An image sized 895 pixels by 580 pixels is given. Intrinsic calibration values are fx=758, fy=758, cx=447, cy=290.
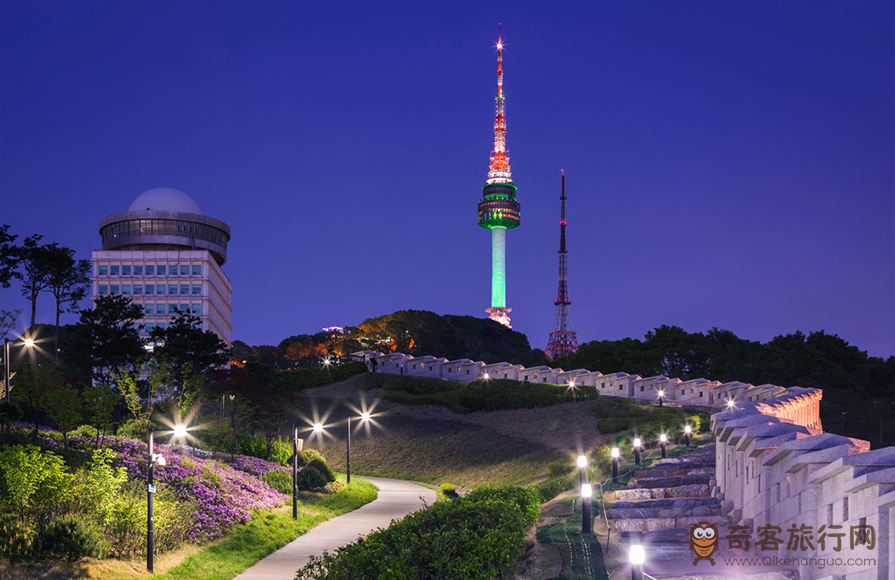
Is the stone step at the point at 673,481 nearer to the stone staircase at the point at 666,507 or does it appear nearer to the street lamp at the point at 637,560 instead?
the stone staircase at the point at 666,507

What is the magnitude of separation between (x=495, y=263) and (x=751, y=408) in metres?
169

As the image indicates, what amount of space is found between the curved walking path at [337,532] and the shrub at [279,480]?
8.71 ft

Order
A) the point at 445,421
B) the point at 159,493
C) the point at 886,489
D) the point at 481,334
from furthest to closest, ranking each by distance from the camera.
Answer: the point at 481,334 → the point at 445,421 → the point at 159,493 → the point at 886,489

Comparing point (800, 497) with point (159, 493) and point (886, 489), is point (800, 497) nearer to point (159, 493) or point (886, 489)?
point (886, 489)

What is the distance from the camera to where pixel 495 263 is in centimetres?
18700

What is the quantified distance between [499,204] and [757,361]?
10732cm

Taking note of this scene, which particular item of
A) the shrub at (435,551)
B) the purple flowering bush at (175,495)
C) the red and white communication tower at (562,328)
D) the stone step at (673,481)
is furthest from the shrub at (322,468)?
the red and white communication tower at (562,328)

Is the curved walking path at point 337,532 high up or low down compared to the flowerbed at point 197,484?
down

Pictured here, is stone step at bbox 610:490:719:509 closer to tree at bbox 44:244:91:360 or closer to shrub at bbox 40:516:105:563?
shrub at bbox 40:516:105:563

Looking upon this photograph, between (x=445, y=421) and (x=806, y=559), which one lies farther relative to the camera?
(x=445, y=421)

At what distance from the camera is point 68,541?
50.8 feet

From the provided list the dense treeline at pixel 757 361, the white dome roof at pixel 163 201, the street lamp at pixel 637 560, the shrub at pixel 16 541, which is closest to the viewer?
the street lamp at pixel 637 560

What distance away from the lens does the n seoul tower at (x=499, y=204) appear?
180375 millimetres

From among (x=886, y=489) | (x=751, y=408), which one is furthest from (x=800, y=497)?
(x=751, y=408)
